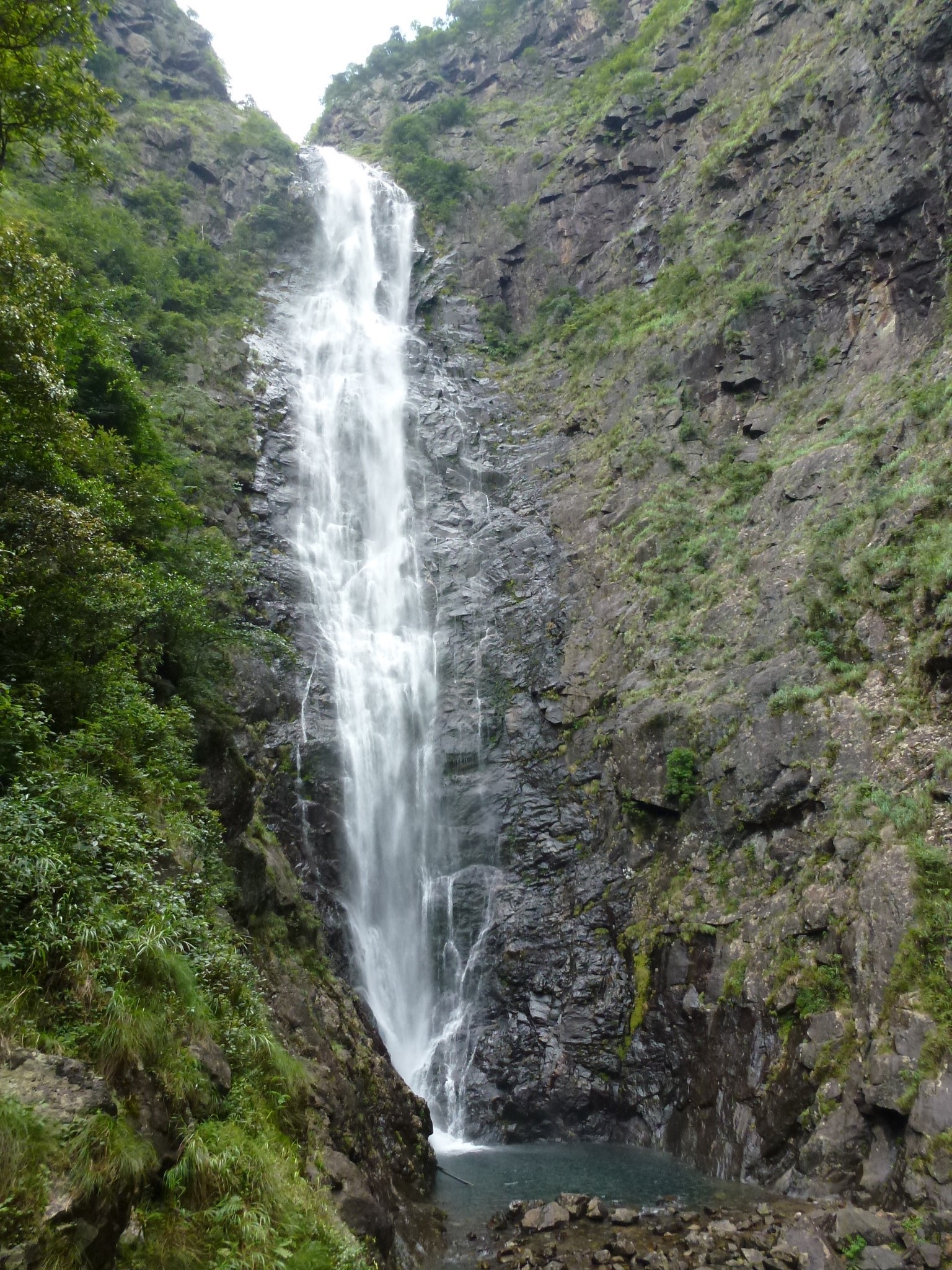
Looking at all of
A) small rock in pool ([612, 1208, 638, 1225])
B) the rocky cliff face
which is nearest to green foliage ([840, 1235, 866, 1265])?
the rocky cliff face

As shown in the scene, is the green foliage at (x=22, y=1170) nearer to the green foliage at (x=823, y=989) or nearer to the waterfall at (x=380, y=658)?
the green foliage at (x=823, y=989)

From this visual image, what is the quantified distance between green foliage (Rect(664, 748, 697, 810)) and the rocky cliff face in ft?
0.18

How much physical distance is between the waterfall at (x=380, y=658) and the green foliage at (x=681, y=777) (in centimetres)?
593

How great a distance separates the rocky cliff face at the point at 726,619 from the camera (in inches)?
426

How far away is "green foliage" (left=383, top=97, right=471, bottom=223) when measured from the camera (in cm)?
3966

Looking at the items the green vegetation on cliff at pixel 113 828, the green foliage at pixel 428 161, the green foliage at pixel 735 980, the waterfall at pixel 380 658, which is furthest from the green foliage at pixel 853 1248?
the green foliage at pixel 428 161

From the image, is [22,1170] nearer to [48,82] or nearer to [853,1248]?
[853,1248]

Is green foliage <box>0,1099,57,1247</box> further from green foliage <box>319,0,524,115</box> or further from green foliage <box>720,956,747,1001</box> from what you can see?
green foliage <box>319,0,524,115</box>

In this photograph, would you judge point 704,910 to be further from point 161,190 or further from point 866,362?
point 161,190

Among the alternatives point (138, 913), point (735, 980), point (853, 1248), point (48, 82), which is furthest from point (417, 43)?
point (853, 1248)

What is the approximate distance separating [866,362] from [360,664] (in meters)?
14.8

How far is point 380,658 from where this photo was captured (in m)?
21.7

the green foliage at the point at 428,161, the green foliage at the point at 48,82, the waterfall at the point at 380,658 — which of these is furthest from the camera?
the green foliage at the point at 428,161

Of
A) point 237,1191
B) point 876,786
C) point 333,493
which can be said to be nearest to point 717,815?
point 876,786
